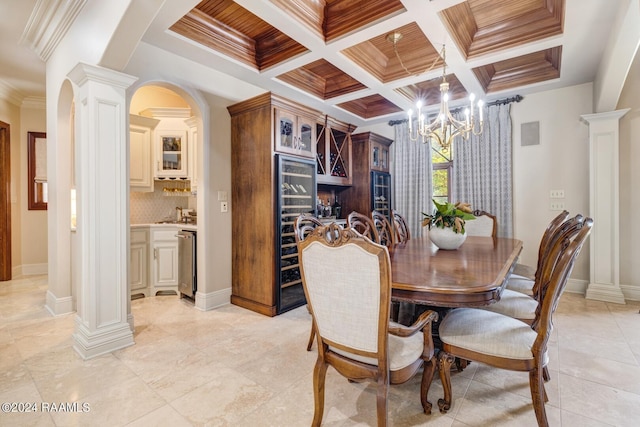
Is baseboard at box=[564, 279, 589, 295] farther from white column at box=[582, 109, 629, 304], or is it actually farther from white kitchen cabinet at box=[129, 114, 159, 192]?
white kitchen cabinet at box=[129, 114, 159, 192]

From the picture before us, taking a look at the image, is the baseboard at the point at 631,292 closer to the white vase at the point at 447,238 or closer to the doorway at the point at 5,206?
the white vase at the point at 447,238

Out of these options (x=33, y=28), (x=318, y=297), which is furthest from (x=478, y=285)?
(x=33, y=28)

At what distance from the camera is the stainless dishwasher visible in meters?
3.47

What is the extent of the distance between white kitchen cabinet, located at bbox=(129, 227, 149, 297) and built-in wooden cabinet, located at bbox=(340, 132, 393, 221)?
290 cm

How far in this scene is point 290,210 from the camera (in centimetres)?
343

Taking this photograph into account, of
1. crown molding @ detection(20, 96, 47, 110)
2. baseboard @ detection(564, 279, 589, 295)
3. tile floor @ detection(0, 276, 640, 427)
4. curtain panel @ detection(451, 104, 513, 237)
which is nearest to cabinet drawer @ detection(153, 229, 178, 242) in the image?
tile floor @ detection(0, 276, 640, 427)

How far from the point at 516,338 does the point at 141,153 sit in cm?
438

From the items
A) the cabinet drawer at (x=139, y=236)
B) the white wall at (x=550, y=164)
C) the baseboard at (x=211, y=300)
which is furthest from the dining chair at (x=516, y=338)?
the cabinet drawer at (x=139, y=236)

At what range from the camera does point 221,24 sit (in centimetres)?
283

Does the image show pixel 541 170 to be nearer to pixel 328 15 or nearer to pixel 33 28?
pixel 328 15

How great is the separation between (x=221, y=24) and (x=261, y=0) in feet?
2.67

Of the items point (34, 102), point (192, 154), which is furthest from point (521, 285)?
point (34, 102)

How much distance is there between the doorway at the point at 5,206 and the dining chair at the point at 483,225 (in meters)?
6.51

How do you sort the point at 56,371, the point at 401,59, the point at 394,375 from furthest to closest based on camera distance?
the point at 401,59 < the point at 56,371 < the point at 394,375
